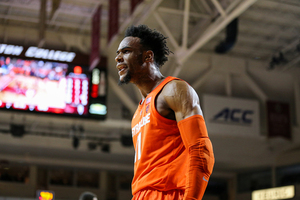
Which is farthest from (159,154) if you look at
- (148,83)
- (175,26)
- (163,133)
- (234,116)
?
(234,116)

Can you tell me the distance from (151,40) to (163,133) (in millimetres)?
614

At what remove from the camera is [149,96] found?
7.22 ft

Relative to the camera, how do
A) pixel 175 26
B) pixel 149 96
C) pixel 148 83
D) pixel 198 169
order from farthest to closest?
pixel 175 26 < pixel 148 83 < pixel 149 96 < pixel 198 169

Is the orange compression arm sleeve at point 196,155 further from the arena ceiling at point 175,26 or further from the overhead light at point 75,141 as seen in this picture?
the overhead light at point 75,141

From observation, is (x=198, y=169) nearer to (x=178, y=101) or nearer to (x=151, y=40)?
(x=178, y=101)

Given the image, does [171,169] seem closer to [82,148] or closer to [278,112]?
[278,112]

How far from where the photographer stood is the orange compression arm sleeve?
179cm

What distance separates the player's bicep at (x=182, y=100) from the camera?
1.91 metres

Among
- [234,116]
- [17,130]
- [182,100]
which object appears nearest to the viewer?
[182,100]

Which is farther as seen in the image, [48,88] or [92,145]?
[92,145]

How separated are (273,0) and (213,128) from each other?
3.76 m

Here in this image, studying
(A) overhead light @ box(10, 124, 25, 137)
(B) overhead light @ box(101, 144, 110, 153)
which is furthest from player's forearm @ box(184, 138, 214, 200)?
(B) overhead light @ box(101, 144, 110, 153)

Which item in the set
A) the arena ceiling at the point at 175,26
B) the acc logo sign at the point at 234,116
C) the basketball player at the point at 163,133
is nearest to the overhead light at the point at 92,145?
the arena ceiling at the point at 175,26

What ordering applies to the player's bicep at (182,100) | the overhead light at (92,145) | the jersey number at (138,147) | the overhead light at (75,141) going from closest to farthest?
1. the player's bicep at (182,100)
2. the jersey number at (138,147)
3. the overhead light at (75,141)
4. the overhead light at (92,145)
